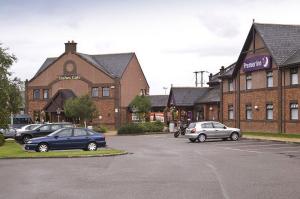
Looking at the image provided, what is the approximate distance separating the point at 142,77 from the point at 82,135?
2179 inches

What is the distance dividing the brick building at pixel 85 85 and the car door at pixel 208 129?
34.4m

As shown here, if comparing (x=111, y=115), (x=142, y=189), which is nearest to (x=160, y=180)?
(x=142, y=189)

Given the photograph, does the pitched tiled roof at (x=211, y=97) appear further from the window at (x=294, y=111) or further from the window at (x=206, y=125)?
the window at (x=206, y=125)

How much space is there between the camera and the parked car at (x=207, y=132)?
40344 millimetres

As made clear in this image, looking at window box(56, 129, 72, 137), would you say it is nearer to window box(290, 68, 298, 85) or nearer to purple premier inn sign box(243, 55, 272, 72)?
window box(290, 68, 298, 85)

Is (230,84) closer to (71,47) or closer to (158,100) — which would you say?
(71,47)

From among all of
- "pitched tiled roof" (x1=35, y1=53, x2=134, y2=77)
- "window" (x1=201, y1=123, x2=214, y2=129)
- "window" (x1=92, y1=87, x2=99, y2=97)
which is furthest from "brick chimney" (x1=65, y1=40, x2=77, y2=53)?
"window" (x1=201, y1=123, x2=214, y2=129)

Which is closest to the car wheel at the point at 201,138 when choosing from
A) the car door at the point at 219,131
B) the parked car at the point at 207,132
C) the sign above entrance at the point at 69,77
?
the parked car at the point at 207,132

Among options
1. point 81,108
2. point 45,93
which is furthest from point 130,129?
point 45,93

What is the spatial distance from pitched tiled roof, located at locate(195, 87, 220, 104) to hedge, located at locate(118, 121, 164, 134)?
795cm

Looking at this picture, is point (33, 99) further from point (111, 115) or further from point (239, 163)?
point (239, 163)

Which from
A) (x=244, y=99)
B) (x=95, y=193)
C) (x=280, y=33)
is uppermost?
(x=280, y=33)

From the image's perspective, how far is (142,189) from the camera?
14.6 m

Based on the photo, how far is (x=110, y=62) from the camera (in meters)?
79.9
